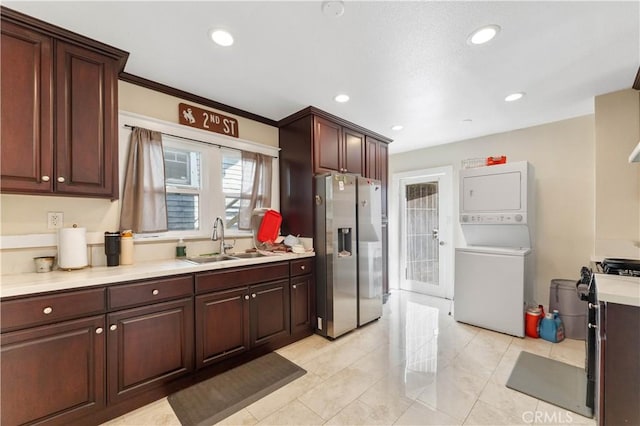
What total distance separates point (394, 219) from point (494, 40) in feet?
11.1

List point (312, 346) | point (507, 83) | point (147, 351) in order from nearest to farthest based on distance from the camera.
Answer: point (147, 351) < point (507, 83) < point (312, 346)

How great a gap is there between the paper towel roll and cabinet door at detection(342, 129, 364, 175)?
104 inches

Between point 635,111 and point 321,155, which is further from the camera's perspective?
point 321,155

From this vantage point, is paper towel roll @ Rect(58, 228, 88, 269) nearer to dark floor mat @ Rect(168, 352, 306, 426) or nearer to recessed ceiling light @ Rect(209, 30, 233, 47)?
dark floor mat @ Rect(168, 352, 306, 426)

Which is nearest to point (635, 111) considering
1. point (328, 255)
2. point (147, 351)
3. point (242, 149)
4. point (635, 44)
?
point (635, 44)

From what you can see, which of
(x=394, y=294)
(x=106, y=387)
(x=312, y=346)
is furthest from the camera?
(x=394, y=294)

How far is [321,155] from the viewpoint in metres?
3.13

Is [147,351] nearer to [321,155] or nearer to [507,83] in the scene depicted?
[321,155]

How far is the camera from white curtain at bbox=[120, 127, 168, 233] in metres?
2.26

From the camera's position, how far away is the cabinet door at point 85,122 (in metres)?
A: 1.77

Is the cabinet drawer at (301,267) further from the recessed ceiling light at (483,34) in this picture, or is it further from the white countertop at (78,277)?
the recessed ceiling light at (483,34)

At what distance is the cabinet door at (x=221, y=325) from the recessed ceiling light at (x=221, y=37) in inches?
74.0

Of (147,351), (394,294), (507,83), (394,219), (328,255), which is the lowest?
(394,294)

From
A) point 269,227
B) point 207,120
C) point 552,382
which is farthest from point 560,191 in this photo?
point 207,120
